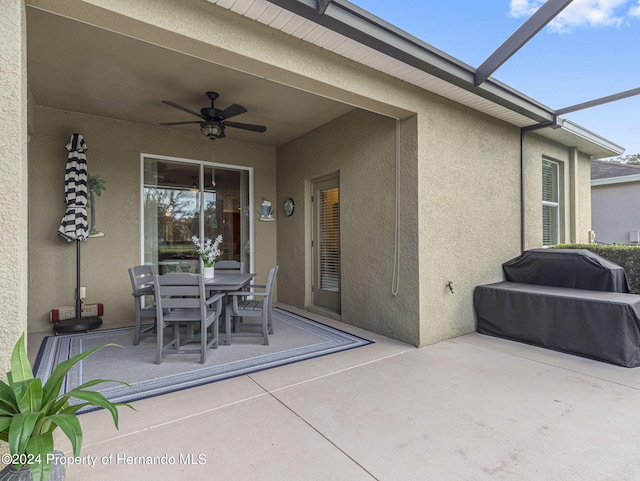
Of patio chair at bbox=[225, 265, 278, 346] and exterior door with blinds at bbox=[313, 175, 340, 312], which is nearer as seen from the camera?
patio chair at bbox=[225, 265, 278, 346]

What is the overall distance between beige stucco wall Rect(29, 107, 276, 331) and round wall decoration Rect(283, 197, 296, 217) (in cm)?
154

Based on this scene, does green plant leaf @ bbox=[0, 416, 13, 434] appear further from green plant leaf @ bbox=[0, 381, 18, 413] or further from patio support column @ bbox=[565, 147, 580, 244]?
patio support column @ bbox=[565, 147, 580, 244]

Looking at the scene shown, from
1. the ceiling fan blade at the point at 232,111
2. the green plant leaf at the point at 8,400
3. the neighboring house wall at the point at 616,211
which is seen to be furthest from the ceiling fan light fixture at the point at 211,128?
the neighboring house wall at the point at 616,211

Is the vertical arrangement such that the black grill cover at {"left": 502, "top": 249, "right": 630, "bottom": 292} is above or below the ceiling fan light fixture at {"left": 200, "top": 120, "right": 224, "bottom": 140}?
below

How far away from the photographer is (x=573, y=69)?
12.7 feet

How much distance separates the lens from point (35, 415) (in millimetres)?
1353

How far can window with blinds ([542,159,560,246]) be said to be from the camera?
5.78 metres

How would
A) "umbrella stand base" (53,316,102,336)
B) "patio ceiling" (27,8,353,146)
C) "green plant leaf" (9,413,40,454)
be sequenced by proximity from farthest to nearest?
"umbrella stand base" (53,316,102,336) < "patio ceiling" (27,8,353,146) < "green plant leaf" (9,413,40,454)

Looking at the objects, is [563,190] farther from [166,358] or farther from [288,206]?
[166,358]

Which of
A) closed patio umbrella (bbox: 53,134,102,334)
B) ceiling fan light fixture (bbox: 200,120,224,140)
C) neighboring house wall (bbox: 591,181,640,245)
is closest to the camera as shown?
ceiling fan light fixture (bbox: 200,120,224,140)

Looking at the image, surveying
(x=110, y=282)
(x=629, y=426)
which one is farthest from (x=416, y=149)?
(x=110, y=282)

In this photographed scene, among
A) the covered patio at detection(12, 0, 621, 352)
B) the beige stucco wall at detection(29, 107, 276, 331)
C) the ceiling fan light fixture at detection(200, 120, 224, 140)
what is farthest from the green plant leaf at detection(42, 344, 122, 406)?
the beige stucco wall at detection(29, 107, 276, 331)

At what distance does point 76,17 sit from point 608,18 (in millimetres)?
4574

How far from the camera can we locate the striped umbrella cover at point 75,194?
4438 mm
